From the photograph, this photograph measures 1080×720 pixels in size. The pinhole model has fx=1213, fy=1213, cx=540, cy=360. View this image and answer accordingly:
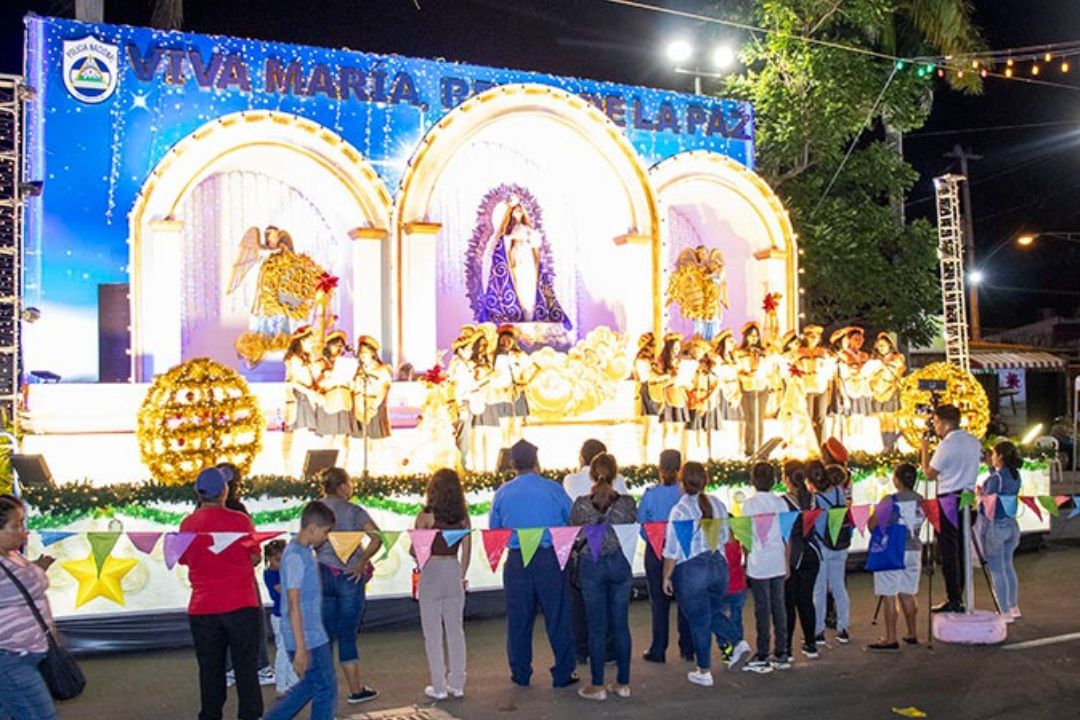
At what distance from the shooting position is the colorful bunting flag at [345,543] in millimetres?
7539

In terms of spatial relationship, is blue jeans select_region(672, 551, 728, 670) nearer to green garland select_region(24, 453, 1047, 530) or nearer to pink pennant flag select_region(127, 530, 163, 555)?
pink pennant flag select_region(127, 530, 163, 555)

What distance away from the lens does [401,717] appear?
7.66 m

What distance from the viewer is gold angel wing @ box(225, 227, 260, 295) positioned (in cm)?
1759

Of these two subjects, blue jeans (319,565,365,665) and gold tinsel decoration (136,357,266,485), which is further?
gold tinsel decoration (136,357,266,485)

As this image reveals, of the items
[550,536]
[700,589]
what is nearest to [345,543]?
[550,536]

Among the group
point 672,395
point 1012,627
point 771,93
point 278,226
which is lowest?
point 1012,627

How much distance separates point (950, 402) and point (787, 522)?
9173 mm

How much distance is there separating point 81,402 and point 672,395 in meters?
7.34

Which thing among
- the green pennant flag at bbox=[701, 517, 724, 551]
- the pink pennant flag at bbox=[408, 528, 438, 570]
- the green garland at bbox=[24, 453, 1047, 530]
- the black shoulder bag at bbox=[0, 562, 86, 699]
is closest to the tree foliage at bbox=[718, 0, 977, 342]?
the green garland at bbox=[24, 453, 1047, 530]

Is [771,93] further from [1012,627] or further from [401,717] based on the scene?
[401,717]

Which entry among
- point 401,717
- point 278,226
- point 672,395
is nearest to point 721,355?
point 672,395

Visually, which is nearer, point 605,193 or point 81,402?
point 81,402

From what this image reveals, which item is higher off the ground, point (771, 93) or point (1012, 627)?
point (771, 93)

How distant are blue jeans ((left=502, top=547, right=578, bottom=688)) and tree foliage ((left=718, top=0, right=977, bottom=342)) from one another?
1636 cm
